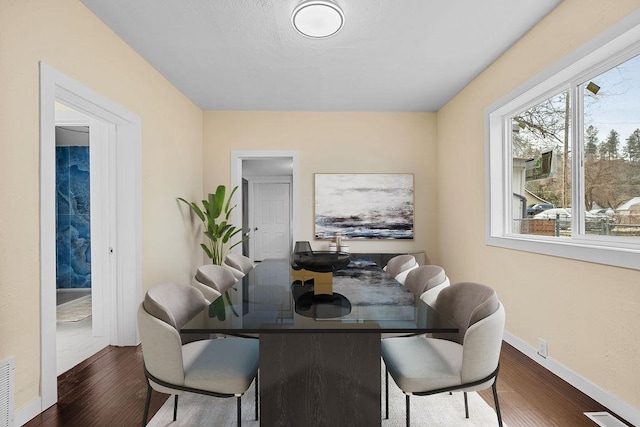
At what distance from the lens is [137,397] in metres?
2.28

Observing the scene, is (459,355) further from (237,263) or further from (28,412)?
(28,412)

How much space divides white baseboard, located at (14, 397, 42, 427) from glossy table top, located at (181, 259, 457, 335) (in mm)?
1359

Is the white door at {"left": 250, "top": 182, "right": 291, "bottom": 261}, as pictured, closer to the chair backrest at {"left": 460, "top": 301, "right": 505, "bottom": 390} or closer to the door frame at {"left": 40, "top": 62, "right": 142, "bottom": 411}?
the door frame at {"left": 40, "top": 62, "right": 142, "bottom": 411}

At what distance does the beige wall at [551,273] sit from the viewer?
6.70 ft

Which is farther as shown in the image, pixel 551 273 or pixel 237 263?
pixel 237 263

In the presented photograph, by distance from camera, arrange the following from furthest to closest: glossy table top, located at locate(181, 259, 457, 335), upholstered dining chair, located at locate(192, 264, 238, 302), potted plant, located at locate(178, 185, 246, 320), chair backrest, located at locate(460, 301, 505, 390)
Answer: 1. potted plant, located at locate(178, 185, 246, 320)
2. upholstered dining chair, located at locate(192, 264, 238, 302)
3. chair backrest, located at locate(460, 301, 505, 390)
4. glossy table top, located at locate(181, 259, 457, 335)

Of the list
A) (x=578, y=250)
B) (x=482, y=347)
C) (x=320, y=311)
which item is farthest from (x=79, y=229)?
(x=578, y=250)

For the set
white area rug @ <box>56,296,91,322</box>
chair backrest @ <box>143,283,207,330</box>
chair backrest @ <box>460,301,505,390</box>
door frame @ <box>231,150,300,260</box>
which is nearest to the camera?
chair backrest @ <box>460,301,505,390</box>

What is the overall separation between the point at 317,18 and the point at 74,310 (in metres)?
4.62

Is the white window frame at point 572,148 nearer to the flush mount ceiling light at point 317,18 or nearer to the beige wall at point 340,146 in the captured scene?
the beige wall at point 340,146

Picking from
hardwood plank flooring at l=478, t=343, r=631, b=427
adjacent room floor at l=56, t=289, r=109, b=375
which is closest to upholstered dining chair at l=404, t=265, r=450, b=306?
hardwood plank flooring at l=478, t=343, r=631, b=427

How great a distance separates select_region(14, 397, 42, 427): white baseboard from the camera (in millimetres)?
1951

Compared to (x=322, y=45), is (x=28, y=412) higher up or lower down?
lower down

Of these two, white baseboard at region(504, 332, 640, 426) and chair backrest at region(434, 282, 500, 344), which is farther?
white baseboard at region(504, 332, 640, 426)
